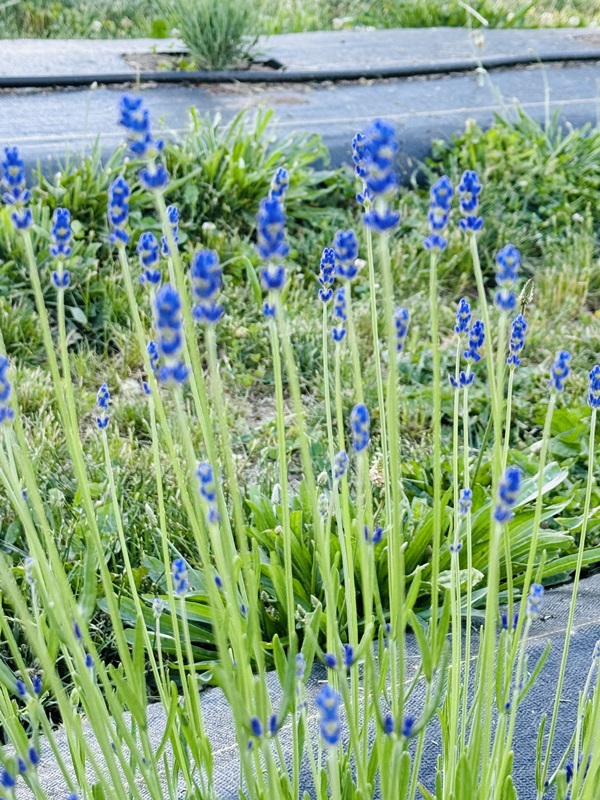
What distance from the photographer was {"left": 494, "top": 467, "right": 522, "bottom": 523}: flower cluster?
3.22ft

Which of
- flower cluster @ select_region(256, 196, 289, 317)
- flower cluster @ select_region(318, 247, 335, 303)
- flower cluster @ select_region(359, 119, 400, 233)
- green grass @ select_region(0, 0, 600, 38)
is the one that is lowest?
flower cluster @ select_region(318, 247, 335, 303)

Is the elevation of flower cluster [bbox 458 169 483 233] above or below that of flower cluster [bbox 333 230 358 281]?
above

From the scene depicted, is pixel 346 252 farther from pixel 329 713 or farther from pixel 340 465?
pixel 329 713

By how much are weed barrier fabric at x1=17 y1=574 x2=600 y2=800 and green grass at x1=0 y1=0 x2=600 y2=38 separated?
778 centimetres

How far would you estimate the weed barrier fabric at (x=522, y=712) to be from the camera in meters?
1.83

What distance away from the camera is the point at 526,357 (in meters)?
4.29

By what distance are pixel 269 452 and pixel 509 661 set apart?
206 centimetres

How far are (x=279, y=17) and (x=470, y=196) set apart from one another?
9995 millimetres

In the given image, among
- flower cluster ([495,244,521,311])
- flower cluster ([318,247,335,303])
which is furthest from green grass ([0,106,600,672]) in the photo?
flower cluster ([495,244,521,311])

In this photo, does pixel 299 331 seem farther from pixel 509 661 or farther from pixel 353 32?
pixel 353 32

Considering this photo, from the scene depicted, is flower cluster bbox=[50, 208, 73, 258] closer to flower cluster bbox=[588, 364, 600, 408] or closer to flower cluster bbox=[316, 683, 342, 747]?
flower cluster bbox=[316, 683, 342, 747]

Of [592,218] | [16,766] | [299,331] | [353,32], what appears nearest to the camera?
[16,766]

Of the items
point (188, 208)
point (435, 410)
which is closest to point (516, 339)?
point (435, 410)

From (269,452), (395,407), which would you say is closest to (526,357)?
(269,452)
